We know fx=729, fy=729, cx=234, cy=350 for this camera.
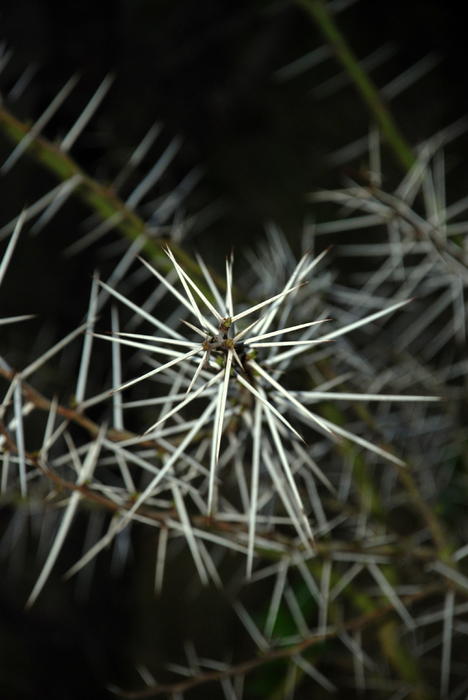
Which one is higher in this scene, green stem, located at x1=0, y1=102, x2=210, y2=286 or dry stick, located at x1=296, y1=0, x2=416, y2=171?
dry stick, located at x1=296, y1=0, x2=416, y2=171

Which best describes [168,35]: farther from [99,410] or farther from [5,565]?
[5,565]

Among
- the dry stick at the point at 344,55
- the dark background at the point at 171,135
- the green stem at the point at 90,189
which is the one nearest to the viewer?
the green stem at the point at 90,189

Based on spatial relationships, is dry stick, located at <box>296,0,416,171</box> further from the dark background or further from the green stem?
the dark background

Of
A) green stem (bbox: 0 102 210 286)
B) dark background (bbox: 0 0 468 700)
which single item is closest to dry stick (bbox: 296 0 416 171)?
green stem (bbox: 0 102 210 286)

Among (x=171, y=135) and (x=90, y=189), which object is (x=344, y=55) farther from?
(x=171, y=135)

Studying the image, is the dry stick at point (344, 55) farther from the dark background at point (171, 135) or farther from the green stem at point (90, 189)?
the dark background at point (171, 135)

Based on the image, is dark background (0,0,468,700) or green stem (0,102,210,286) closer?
green stem (0,102,210,286)

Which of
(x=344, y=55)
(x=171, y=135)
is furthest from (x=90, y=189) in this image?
(x=171, y=135)

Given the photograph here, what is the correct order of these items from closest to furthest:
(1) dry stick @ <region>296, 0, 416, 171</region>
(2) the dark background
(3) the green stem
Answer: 1. (3) the green stem
2. (1) dry stick @ <region>296, 0, 416, 171</region>
3. (2) the dark background

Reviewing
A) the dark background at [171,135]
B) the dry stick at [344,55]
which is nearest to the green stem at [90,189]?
the dry stick at [344,55]
